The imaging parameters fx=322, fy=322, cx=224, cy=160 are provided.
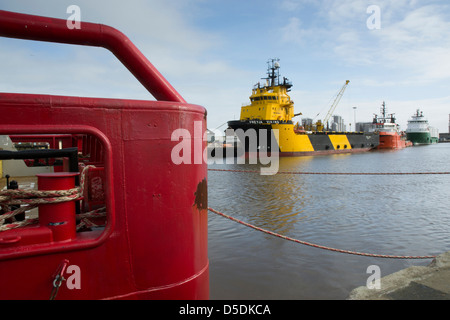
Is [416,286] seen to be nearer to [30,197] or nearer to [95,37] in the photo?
[30,197]

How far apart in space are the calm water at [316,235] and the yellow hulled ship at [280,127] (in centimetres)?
2082

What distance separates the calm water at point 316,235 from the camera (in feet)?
16.7

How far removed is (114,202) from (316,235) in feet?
19.5

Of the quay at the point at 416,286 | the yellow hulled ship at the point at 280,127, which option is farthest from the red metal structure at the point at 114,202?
the yellow hulled ship at the point at 280,127

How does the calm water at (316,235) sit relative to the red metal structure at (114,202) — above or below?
below

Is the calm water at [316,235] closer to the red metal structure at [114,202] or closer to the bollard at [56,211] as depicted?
the red metal structure at [114,202]

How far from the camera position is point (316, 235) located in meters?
7.42

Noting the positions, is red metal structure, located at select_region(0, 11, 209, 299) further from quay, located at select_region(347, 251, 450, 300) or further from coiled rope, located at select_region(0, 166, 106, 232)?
quay, located at select_region(347, 251, 450, 300)

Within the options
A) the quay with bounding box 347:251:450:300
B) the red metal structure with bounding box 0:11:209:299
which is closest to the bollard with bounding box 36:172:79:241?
the red metal structure with bounding box 0:11:209:299

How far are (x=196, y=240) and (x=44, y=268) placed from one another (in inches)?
46.0

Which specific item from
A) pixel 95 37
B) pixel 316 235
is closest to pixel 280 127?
pixel 316 235

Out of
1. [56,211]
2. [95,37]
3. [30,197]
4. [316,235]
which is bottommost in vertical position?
[316,235]

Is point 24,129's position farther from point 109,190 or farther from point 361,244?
point 361,244
